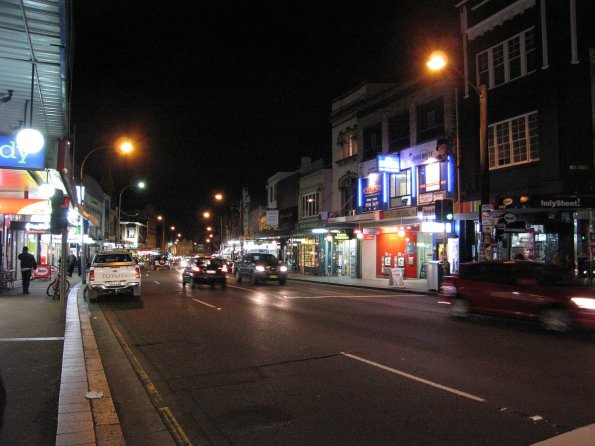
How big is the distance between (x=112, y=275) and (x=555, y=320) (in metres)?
14.2

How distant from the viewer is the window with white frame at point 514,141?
21578 mm

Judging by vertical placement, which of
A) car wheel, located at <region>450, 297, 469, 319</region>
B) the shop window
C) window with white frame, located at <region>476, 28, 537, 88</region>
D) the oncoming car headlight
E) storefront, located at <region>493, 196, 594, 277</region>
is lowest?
car wheel, located at <region>450, 297, 469, 319</region>

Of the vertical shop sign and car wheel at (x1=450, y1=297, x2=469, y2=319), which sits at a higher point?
the vertical shop sign

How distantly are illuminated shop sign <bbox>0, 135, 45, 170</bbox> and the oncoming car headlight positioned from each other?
1179cm

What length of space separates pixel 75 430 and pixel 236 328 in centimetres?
690

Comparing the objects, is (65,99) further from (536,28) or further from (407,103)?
(407,103)

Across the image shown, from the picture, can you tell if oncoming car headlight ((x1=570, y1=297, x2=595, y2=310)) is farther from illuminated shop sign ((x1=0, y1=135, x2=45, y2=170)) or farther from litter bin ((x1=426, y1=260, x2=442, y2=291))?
illuminated shop sign ((x1=0, y1=135, x2=45, y2=170))

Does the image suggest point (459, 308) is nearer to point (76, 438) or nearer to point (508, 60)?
point (76, 438)

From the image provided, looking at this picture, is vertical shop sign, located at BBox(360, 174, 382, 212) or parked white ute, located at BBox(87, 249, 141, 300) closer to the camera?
parked white ute, located at BBox(87, 249, 141, 300)

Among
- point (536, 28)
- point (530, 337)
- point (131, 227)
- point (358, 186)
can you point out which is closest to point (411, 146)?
point (358, 186)

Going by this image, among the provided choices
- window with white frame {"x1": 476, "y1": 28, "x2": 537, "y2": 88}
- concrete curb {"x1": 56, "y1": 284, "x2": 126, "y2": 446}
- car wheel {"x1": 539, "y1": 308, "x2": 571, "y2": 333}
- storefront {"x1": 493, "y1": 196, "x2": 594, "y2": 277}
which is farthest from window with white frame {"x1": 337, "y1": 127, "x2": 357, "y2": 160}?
concrete curb {"x1": 56, "y1": 284, "x2": 126, "y2": 446}

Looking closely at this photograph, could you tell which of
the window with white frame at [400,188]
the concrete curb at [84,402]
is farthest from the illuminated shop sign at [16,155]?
the window with white frame at [400,188]

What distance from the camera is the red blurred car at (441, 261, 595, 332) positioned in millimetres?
10750

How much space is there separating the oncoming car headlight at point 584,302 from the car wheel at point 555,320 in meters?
0.31
